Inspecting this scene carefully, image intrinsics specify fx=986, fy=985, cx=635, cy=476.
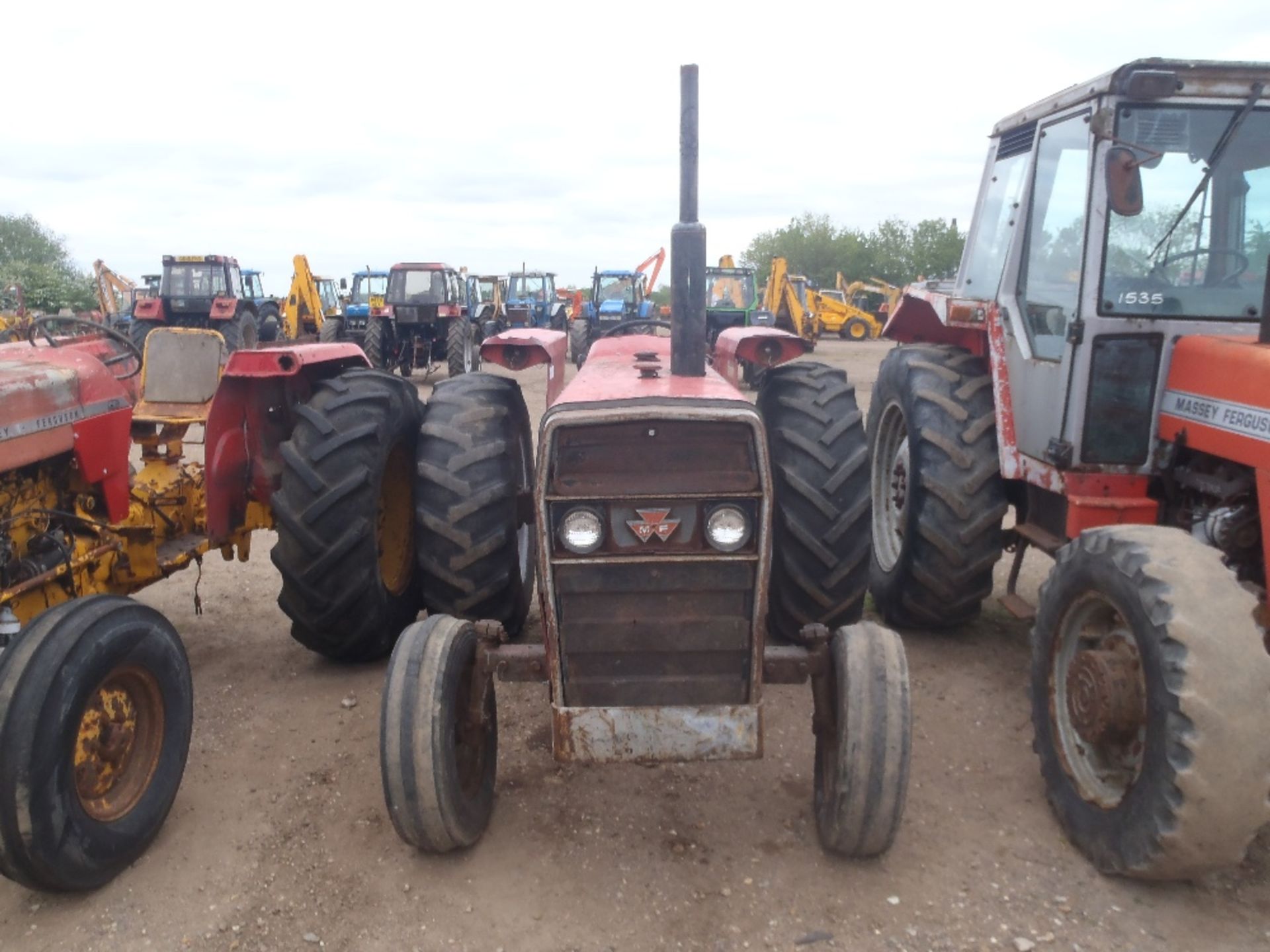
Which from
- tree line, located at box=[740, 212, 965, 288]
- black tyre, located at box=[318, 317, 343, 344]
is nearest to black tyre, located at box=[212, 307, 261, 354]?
black tyre, located at box=[318, 317, 343, 344]

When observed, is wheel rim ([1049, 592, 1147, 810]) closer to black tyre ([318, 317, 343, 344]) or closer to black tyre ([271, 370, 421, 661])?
black tyre ([271, 370, 421, 661])

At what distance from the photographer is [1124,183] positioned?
3123mm

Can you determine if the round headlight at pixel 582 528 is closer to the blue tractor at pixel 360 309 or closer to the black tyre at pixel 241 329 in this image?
the blue tractor at pixel 360 309

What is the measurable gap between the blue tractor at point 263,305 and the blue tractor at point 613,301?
19.9 ft

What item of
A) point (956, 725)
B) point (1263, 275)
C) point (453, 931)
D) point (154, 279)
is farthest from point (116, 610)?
point (154, 279)

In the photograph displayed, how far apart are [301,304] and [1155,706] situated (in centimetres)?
2061

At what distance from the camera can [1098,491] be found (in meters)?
3.70

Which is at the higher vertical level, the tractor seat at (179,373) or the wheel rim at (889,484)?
the tractor seat at (179,373)

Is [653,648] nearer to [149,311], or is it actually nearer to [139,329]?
[139,329]

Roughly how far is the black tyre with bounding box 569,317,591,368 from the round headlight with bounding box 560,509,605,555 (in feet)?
48.1

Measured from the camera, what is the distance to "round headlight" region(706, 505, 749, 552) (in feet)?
9.04

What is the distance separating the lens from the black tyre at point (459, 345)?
17.0 metres

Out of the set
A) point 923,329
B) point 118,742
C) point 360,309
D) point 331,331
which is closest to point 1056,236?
point 923,329

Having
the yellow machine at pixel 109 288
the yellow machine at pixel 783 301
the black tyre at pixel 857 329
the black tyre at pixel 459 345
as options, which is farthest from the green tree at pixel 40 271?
the black tyre at pixel 857 329
